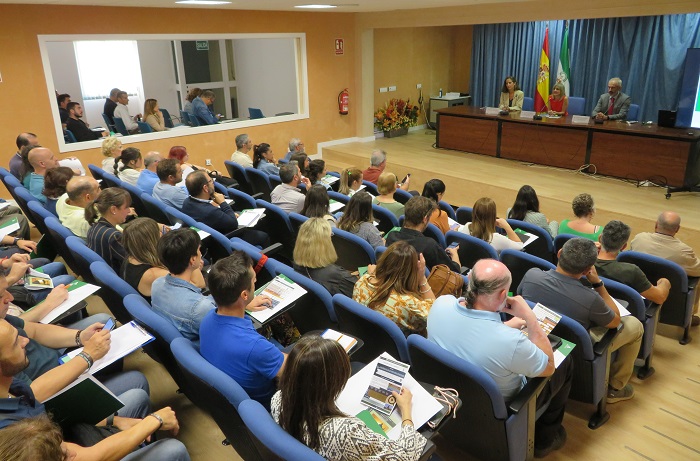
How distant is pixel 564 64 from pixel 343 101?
14.5 ft

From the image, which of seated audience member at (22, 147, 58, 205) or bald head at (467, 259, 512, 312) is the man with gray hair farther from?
bald head at (467, 259, 512, 312)

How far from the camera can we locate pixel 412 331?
262 centimetres

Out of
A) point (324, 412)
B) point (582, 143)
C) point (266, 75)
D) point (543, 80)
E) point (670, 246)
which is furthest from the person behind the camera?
point (266, 75)

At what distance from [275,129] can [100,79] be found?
4.58 metres

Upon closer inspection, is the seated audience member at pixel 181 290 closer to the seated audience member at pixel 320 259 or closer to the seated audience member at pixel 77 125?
the seated audience member at pixel 320 259

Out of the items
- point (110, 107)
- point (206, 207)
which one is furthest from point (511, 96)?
point (110, 107)

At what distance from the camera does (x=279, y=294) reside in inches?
106

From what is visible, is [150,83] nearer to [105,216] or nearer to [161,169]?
[161,169]

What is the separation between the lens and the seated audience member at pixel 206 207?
4074mm

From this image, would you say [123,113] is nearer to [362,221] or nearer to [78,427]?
[362,221]

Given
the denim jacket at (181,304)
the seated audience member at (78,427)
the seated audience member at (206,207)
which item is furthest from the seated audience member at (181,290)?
the seated audience member at (206,207)

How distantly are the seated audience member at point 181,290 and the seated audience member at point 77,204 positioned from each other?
5.10ft

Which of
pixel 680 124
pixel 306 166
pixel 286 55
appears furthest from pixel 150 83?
pixel 680 124

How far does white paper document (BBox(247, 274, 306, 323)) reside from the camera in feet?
8.29
